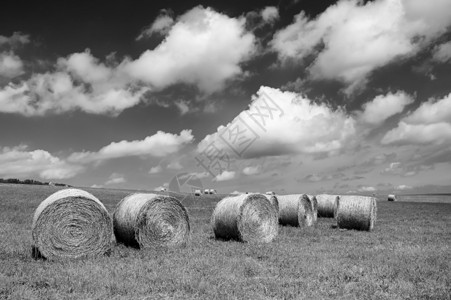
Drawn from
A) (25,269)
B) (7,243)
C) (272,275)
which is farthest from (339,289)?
(7,243)

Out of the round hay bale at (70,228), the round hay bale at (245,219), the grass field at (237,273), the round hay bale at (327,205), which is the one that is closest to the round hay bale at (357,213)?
the round hay bale at (245,219)

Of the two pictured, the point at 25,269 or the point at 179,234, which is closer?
the point at 25,269

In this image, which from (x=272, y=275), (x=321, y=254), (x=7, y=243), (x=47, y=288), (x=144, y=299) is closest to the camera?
(x=144, y=299)

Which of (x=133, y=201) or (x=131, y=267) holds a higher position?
(x=133, y=201)

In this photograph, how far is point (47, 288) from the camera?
7383mm

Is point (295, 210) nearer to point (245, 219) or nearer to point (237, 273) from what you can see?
point (245, 219)

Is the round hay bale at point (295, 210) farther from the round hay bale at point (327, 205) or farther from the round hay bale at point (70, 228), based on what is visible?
the round hay bale at point (70, 228)

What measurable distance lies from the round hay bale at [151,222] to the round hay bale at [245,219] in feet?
5.72

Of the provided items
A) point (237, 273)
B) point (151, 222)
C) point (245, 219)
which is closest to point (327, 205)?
point (245, 219)

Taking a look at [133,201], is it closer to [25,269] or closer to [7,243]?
[7,243]

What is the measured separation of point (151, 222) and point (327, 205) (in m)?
17.4

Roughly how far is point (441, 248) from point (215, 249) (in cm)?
744

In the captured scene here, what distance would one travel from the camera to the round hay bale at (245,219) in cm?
1451

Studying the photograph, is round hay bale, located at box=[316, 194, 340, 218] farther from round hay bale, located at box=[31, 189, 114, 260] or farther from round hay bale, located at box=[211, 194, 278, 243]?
round hay bale, located at box=[31, 189, 114, 260]
